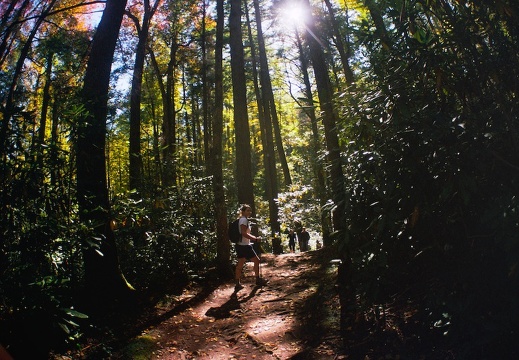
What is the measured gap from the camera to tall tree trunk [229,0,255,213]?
34.1 ft

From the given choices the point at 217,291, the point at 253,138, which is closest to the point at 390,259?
the point at 217,291

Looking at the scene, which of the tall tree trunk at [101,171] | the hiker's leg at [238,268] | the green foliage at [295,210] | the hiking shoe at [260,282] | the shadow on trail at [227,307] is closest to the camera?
the tall tree trunk at [101,171]

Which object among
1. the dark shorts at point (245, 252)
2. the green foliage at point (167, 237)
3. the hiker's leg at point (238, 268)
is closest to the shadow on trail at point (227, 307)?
the hiker's leg at point (238, 268)

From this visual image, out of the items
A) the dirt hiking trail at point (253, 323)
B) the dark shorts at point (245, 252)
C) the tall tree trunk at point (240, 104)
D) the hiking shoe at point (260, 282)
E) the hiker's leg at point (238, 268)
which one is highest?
the tall tree trunk at point (240, 104)

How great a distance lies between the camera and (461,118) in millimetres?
2902

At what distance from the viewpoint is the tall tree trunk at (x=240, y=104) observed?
10391 mm

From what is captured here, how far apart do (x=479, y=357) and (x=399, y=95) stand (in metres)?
2.32

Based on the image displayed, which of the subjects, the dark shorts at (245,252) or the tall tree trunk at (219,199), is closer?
the dark shorts at (245,252)

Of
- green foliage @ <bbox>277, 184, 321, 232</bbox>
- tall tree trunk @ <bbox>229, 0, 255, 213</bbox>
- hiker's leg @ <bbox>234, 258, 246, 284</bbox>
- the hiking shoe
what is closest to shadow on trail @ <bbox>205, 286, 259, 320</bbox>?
hiker's leg @ <bbox>234, 258, 246, 284</bbox>

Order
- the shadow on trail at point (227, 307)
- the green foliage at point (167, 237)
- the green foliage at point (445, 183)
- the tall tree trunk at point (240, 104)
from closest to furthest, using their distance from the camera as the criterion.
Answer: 1. the green foliage at point (445, 183)
2. the shadow on trail at point (227, 307)
3. the green foliage at point (167, 237)
4. the tall tree trunk at point (240, 104)

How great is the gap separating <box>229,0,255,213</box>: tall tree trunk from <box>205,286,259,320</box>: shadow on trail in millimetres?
5014

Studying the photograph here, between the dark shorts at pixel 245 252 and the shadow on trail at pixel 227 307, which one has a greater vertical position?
the dark shorts at pixel 245 252

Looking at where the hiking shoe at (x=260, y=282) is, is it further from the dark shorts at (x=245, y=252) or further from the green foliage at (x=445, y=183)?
the green foliage at (x=445, y=183)

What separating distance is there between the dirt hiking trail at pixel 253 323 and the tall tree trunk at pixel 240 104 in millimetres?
4421
